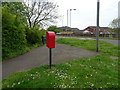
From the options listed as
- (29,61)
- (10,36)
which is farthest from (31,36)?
(29,61)

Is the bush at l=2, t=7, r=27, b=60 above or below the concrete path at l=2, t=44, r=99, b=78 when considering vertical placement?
above

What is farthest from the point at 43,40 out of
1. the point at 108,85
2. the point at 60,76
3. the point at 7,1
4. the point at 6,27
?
the point at 108,85

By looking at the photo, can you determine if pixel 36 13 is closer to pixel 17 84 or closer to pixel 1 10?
pixel 1 10

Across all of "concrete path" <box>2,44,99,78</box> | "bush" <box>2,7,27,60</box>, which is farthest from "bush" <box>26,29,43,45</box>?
"concrete path" <box>2,44,99,78</box>

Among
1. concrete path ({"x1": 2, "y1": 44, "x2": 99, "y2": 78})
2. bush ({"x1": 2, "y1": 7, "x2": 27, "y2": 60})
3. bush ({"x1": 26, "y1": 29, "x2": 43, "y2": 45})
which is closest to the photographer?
concrete path ({"x1": 2, "y1": 44, "x2": 99, "y2": 78})

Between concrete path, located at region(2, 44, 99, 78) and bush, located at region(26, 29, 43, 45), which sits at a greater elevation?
bush, located at region(26, 29, 43, 45)

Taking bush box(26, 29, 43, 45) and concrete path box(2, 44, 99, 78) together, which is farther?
bush box(26, 29, 43, 45)

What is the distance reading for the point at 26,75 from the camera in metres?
3.27

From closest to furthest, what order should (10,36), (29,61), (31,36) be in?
(29,61), (10,36), (31,36)

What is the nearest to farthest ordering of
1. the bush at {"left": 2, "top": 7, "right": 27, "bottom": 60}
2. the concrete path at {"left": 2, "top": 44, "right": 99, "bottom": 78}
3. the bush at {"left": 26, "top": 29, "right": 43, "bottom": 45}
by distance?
the concrete path at {"left": 2, "top": 44, "right": 99, "bottom": 78}, the bush at {"left": 2, "top": 7, "right": 27, "bottom": 60}, the bush at {"left": 26, "top": 29, "right": 43, "bottom": 45}

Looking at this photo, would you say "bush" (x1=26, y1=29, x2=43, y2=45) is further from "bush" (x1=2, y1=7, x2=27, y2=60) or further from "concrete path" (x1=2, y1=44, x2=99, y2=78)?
"concrete path" (x1=2, y1=44, x2=99, y2=78)

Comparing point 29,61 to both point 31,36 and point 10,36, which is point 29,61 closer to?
point 10,36

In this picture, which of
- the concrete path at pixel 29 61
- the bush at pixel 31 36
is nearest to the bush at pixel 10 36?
the concrete path at pixel 29 61

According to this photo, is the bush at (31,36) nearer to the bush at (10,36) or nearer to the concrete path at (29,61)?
the bush at (10,36)
